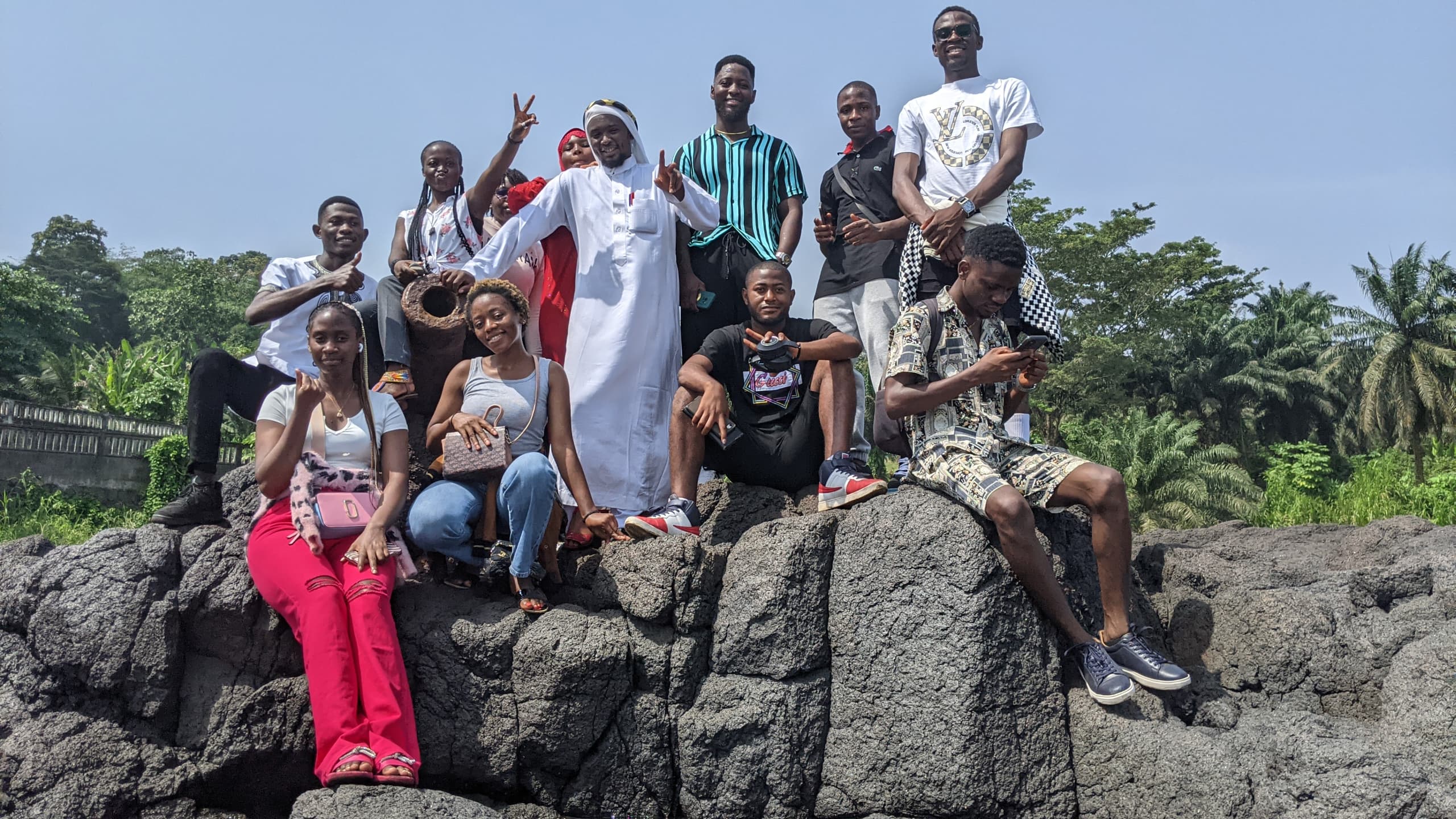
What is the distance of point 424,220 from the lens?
5852 millimetres

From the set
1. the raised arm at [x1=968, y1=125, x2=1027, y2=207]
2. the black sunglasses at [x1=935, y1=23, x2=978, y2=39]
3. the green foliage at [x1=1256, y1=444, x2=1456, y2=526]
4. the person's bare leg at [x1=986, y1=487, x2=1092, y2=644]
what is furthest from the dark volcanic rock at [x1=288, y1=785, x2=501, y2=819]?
the green foliage at [x1=1256, y1=444, x2=1456, y2=526]

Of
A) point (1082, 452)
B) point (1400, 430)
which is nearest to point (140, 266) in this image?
point (1082, 452)

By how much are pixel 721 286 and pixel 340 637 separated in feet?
8.83

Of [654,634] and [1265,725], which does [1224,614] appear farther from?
[654,634]

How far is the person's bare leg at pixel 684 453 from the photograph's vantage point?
15.0ft

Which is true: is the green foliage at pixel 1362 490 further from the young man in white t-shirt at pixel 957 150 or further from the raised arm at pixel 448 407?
the raised arm at pixel 448 407

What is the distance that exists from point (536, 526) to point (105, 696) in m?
1.75

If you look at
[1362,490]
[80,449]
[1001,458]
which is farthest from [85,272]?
[1001,458]

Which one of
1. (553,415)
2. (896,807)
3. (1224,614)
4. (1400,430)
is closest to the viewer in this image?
(896,807)

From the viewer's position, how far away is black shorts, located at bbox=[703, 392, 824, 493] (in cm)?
481

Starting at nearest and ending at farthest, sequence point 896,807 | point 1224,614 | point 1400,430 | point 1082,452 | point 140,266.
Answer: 1. point 896,807
2. point 1224,614
3. point 1082,452
4. point 1400,430
5. point 140,266

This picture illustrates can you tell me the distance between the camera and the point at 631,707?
13.6 ft

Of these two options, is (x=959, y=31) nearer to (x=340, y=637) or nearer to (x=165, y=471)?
(x=340, y=637)

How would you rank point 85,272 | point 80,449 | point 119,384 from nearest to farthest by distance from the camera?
point 80,449 < point 119,384 < point 85,272
